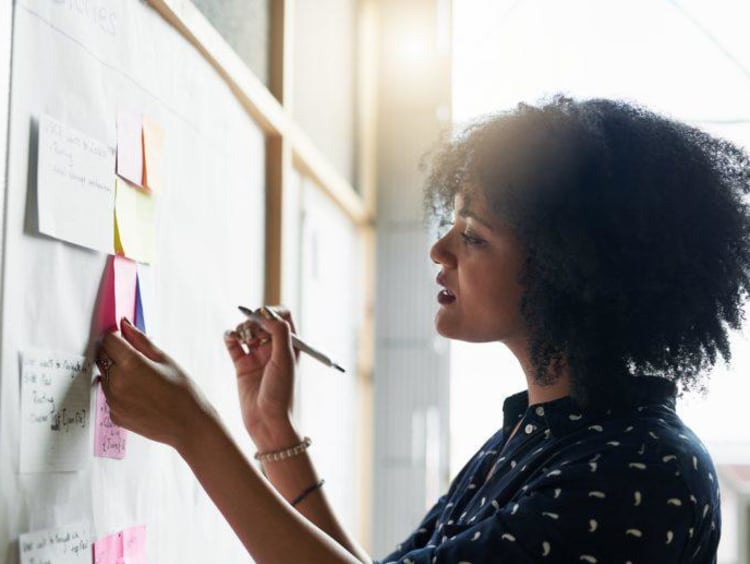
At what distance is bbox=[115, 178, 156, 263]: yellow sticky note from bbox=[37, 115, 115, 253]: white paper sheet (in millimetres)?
15

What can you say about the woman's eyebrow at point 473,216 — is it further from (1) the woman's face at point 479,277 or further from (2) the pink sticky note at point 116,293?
(2) the pink sticky note at point 116,293

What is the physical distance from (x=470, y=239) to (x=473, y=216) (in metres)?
0.02

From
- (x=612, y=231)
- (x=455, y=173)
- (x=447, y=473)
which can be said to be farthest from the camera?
(x=447, y=473)

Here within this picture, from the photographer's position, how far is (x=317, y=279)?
1970 mm

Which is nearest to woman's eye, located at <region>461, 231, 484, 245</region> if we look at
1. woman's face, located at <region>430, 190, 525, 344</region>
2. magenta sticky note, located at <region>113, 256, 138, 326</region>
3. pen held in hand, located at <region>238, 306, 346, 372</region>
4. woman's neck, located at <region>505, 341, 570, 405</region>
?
woman's face, located at <region>430, 190, 525, 344</region>

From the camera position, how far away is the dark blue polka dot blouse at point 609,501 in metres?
0.84

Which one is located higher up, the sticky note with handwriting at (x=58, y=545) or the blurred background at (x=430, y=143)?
the blurred background at (x=430, y=143)

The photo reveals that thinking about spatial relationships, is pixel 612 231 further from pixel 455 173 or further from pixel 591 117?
pixel 455 173

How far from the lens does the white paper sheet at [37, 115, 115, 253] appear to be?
0.85 meters

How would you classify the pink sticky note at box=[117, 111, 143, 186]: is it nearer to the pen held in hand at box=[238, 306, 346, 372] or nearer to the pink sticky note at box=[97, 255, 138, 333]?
the pink sticky note at box=[97, 255, 138, 333]

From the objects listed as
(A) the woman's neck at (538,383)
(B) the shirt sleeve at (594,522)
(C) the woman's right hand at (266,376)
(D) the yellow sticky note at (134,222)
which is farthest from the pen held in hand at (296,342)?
(B) the shirt sleeve at (594,522)

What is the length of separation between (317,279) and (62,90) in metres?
1.11

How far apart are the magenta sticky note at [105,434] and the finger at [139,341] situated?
52 mm

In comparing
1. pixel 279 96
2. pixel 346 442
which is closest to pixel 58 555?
pixel 279 96
